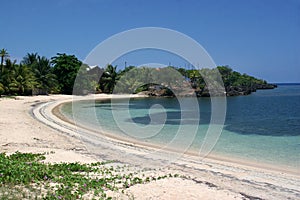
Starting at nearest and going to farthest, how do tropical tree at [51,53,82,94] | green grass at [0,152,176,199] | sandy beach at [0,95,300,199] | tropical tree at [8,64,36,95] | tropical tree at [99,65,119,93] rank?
green grass at [0,152,176,199]
sandy beach at [0,95,300,199]
tropical tree at [8,64,36,95]
tropical tree at [51,53,82,94]
tropical tree at [99,65,119,93]

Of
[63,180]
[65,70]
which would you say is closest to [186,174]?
[63,180]

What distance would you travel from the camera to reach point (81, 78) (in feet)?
165

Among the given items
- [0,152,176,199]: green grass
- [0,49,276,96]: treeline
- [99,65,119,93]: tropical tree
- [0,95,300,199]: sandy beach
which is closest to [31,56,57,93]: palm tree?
[0,49,276,96]: treeline

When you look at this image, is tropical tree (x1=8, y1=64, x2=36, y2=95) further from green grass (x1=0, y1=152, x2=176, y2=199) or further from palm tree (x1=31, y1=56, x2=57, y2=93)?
green grass (x1=0, y1=152, x2=176, y2=199)

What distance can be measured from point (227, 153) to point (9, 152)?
8387mm

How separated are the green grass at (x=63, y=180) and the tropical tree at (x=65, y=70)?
47021 mm

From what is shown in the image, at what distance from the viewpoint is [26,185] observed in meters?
5.82

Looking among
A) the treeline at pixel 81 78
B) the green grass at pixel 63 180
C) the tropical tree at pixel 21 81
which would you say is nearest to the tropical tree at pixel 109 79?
the treeline at pixel 81 78

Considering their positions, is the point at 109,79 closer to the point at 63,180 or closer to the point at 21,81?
the point at 21,81

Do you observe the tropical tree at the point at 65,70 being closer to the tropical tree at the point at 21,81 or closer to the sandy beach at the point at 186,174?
the tropical tree at the point at 21,81

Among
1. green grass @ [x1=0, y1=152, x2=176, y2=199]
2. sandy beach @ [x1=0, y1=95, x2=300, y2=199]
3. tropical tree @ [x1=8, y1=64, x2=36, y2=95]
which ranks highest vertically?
tropical tree @ [x1=8, y1=64, x2=36, y2=95]

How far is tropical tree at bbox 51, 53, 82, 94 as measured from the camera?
52.8 metres

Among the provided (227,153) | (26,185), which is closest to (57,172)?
(26,185)

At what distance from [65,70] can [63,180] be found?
48.9 metres
